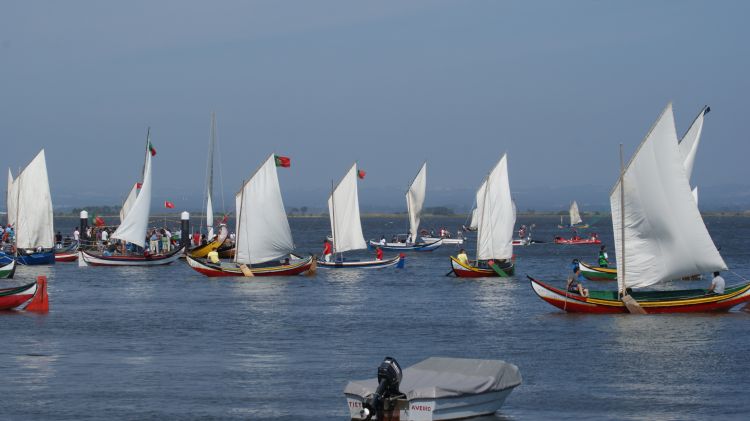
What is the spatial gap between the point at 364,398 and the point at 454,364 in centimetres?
271

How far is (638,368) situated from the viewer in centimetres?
3603

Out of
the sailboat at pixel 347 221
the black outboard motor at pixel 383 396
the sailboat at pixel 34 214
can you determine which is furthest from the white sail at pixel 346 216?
the black outboard motor at pixel 383 396

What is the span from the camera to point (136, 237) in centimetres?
8694

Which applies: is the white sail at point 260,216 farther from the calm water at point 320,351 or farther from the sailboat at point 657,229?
the sailboat at point 657,229

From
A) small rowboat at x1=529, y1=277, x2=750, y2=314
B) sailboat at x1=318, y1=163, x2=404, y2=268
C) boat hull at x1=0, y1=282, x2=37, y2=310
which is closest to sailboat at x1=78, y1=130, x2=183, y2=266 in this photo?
sailboat at x1=318, y1=163, x2=404, y2=268

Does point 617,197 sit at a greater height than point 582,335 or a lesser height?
greater

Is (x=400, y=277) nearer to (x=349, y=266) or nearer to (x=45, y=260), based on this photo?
Result: (x=349, y=266)

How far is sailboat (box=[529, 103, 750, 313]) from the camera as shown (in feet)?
162

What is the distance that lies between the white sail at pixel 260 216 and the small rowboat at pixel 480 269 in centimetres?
1113

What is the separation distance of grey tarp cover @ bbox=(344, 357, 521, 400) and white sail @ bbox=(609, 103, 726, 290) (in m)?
22.9

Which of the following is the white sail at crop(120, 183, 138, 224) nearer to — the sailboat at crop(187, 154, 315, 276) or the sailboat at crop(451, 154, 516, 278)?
the sailboat at crop(187, 154, 315, 276)

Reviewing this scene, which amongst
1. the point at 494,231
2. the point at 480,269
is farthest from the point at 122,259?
the point at 494,231

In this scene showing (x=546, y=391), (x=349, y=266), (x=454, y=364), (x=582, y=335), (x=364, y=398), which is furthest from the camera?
(x=349, y=266)

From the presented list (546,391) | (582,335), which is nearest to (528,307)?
(582,335)
